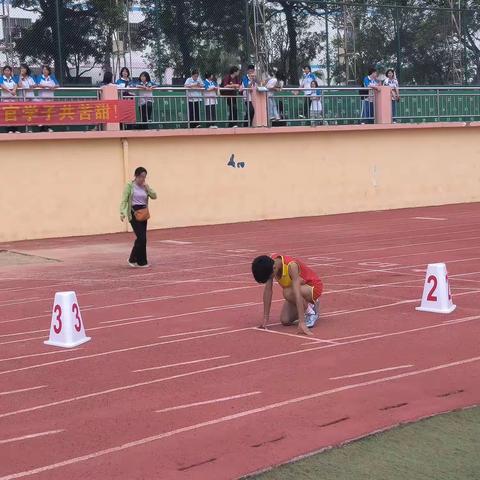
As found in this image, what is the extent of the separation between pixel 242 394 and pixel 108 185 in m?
16.6

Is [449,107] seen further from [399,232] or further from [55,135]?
[55,135]

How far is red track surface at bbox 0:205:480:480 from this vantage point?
6301 millimetres

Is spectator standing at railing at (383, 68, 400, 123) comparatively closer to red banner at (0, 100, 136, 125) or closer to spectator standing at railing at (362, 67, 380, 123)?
spectator standing at railing at (362, 67, 380, 123)

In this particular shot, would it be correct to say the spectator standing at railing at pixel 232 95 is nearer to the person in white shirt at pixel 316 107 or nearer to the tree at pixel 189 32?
the person in white shirt at pixel 316 107

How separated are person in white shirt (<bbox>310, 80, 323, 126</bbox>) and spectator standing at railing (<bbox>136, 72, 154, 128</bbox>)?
17.6 ft

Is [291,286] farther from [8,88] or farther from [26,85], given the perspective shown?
[26,85]

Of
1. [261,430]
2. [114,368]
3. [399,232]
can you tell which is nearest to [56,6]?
[399,232]

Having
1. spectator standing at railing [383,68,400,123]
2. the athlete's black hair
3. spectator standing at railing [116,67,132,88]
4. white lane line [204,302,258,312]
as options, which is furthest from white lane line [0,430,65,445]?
spectator standing at railing [383,68,400,123]

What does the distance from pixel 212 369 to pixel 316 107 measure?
19.9m

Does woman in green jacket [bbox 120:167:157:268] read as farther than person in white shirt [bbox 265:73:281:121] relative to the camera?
No

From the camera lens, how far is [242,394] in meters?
7.59

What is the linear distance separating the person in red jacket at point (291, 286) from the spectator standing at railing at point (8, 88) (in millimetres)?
13665

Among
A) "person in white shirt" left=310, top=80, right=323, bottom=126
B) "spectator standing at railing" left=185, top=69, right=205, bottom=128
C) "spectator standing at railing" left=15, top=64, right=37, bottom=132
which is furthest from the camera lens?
"person in white shirt" left=310, top=80, right=323, bottom=126

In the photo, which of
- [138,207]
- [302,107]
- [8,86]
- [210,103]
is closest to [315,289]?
[138,207]
